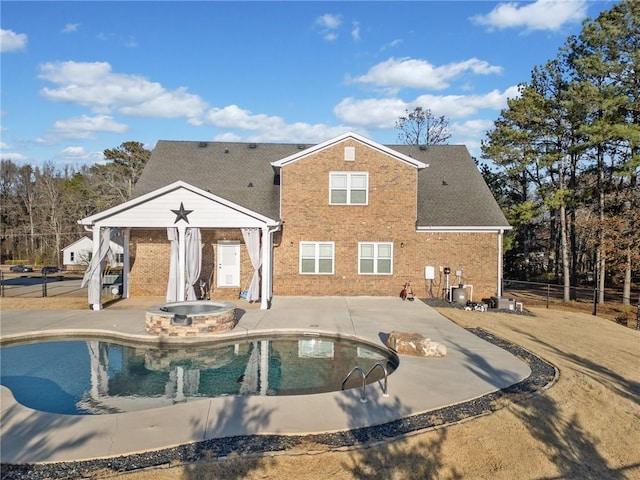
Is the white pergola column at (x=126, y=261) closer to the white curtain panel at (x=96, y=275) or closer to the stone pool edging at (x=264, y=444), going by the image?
the white curtain panel at (x=96, y=275)

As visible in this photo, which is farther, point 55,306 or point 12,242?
point 12,242

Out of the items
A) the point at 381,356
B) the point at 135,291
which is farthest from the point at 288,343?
the point at 135,291

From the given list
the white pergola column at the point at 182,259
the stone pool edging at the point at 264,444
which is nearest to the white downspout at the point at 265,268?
the white pergola column at the point at 182,259

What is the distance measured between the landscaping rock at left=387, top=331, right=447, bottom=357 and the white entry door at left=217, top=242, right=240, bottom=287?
369 inches

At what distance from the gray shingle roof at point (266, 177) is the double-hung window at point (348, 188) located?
253 centimetres

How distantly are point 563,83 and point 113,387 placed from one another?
25.5 m

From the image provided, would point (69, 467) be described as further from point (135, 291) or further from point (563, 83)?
point (563, 83)

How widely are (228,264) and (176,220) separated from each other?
3634 millimetres

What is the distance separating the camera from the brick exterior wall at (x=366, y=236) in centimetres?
1797

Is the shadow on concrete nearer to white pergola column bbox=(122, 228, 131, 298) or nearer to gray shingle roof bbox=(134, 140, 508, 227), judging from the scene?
gray shingle roof bbox=(134, 140, 508, 227)

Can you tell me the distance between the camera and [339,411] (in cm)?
650

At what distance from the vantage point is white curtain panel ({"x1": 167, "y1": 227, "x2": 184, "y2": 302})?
1512 cm

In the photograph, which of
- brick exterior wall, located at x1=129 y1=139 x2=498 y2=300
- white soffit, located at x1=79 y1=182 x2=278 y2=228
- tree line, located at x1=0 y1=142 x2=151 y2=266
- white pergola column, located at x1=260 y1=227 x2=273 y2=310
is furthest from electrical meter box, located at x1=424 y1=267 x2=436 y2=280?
tree line, located at x1=0 y1=142 x2=151 y2=266

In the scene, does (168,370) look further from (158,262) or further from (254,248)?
(158,262)
